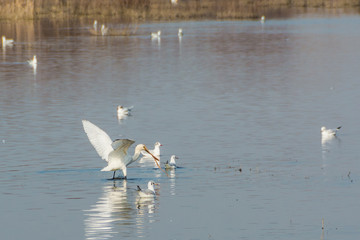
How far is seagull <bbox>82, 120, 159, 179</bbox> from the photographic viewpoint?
53.4 ft

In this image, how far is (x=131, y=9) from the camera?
7194 cm

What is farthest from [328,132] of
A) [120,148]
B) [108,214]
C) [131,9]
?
[131,9]

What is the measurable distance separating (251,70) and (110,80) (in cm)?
692

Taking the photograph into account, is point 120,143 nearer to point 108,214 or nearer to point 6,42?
point 108,214

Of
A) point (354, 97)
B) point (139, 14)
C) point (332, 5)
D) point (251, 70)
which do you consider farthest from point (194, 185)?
point (332, 5)

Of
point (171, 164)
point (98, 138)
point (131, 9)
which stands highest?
point (131, 9)

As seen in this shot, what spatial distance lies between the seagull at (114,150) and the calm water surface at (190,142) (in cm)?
37

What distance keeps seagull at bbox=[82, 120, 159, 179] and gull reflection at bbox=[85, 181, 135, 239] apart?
1.92 ft

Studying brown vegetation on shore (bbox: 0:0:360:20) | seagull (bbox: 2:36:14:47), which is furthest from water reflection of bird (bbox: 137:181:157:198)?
brown vegetation on shore (bbox: 0:0:360:20)

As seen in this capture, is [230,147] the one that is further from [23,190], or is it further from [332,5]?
[332,5]

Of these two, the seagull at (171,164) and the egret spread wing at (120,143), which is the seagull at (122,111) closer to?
the seagull at (171,164)

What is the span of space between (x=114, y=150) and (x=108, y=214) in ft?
7.98

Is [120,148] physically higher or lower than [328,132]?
higher

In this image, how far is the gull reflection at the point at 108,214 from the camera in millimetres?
13094
